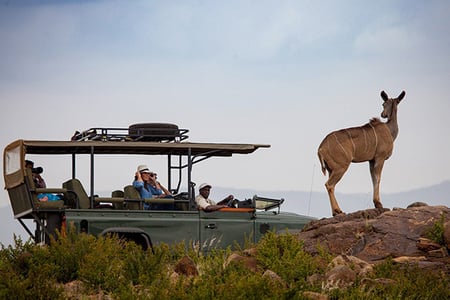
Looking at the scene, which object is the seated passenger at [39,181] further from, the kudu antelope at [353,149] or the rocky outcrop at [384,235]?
the kudu antelope at [353,149]

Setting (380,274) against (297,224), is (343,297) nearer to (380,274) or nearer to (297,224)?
(380,274)

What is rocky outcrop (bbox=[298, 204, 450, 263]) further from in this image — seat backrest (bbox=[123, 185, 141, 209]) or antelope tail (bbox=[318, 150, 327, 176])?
antelope tail (bbox=[318, 150, 327, 176])

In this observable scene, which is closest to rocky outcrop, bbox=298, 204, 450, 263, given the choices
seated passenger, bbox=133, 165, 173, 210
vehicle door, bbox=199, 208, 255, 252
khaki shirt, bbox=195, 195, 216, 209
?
vehicle door, bbox=199, 208, 255, 252

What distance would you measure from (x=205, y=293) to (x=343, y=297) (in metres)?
2.03

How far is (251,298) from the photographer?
15000mm

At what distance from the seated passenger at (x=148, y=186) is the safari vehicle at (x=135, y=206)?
0.76 ft

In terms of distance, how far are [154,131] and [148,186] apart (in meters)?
0.96

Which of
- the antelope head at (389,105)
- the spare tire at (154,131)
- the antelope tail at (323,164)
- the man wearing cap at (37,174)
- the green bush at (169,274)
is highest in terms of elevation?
the antelope head at (389,105)

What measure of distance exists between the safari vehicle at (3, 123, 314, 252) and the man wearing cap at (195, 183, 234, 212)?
0.29ft

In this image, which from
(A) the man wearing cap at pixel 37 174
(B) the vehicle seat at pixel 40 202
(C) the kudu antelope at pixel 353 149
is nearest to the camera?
(B) the vehicle seat at pixel 40 202

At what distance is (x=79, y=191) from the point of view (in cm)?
1994

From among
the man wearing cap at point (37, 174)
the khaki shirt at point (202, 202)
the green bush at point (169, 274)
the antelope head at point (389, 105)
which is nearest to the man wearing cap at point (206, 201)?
the khaki shirt at point (202, 202)

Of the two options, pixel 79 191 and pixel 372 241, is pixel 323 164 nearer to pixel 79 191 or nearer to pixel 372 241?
pixel 372 241

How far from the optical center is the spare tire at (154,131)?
68.0 ft
